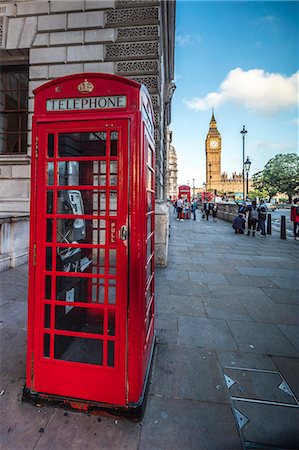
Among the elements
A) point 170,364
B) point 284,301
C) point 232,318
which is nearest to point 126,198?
point 170,364

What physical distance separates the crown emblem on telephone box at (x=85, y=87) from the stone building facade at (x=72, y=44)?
5.27 meters

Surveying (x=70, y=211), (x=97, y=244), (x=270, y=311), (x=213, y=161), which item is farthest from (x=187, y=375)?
(x=213, y=161)

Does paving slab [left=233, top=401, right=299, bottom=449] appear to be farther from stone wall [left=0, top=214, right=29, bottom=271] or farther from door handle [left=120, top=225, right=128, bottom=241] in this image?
stone wall [left=0, top=214, right=29, bottom=271]

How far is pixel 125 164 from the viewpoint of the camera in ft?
6.08

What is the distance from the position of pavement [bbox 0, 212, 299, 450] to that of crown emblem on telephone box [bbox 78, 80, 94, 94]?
100 inches

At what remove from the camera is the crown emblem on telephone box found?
6.12ft

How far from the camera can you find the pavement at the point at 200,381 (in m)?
1.76

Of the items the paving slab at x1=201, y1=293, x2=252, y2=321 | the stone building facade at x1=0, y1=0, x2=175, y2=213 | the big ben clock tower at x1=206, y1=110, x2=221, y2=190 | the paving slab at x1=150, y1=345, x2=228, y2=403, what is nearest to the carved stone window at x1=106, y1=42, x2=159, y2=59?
the stone building facade at x1=0, y1=0, x2=175, y2=213

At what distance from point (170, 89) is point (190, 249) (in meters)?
11.0

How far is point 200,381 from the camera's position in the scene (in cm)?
236

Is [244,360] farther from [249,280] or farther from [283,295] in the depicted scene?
[249,280]

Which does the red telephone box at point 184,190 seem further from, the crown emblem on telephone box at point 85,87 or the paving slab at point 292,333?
the crown emblem on telephone box at point 85,87

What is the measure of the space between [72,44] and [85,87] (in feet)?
23.2

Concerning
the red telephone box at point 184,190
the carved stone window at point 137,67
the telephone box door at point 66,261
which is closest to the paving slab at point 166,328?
the telephone box door at point 66,261
